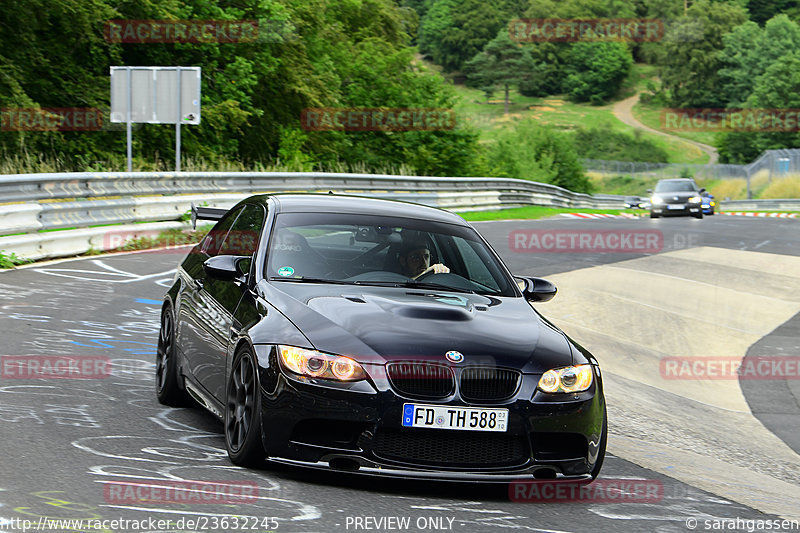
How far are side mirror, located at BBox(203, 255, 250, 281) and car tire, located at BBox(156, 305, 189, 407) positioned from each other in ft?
3.28

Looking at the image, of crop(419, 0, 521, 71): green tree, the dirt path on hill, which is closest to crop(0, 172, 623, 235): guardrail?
the dirt path on hill

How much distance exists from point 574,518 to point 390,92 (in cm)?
4492

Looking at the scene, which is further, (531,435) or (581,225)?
(581,225)

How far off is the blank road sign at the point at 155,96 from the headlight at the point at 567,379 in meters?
18.1

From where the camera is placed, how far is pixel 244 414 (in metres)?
5.63

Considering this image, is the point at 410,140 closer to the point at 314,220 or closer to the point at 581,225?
the point at 581,225

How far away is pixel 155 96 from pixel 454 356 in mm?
18759

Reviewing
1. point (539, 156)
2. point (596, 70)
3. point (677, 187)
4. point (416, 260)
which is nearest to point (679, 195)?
point (677, 187)

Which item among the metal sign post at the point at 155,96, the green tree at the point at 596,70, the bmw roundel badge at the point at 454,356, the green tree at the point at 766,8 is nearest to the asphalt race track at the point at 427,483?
the bmw roundel badge at the point at 454,356

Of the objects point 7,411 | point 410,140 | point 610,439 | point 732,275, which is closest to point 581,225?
point 732,275

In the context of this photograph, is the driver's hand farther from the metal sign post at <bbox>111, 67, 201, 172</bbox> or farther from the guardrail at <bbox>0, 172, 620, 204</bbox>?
the metal sign post at <bbox>111, 67, 201, 172</bbox>

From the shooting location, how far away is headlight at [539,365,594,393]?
17.9ft

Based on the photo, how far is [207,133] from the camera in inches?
1437

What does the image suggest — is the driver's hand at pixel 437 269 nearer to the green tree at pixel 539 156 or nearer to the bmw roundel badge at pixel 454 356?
the bmw roundel badge at pixel 454 356
